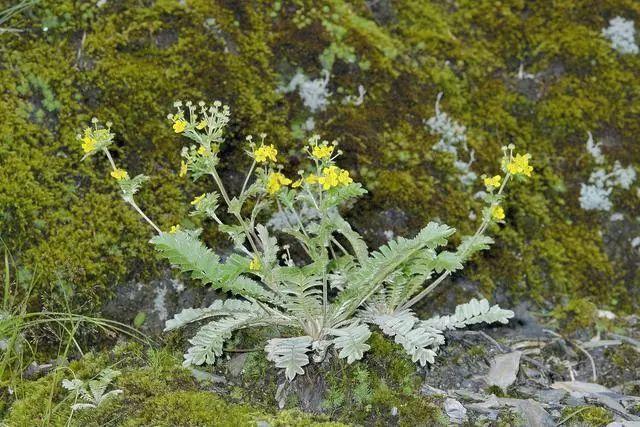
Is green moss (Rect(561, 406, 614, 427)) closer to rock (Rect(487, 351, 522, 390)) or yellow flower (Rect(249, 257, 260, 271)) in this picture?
rock (Rect(487, 351, 522, 390))

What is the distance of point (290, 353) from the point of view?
3275mm

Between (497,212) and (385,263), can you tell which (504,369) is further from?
(385,263)

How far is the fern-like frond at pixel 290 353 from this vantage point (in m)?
3.21

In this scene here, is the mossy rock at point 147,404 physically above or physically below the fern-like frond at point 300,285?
below

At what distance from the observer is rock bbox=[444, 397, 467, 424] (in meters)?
3.24

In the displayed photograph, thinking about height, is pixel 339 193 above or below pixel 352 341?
above

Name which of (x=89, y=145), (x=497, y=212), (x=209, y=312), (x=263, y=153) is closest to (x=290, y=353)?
(x=209, y=312)

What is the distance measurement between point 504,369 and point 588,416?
542 millimetres

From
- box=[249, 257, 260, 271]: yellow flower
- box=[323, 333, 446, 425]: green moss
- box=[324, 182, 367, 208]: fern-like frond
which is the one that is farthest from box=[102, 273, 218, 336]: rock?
box=[324, 182, 367, 208]: fern-like frond

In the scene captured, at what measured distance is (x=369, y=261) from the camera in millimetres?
3357

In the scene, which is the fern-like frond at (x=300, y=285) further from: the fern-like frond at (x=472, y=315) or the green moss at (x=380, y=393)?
the fern-like frond at (x=472, y=315)

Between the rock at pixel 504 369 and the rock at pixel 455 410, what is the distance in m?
0.45

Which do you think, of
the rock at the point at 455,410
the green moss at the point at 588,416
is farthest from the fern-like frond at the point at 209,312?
the green moss at the point at 588,416

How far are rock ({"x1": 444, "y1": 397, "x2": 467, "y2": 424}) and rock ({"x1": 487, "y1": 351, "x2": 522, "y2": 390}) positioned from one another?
1.46 ft
